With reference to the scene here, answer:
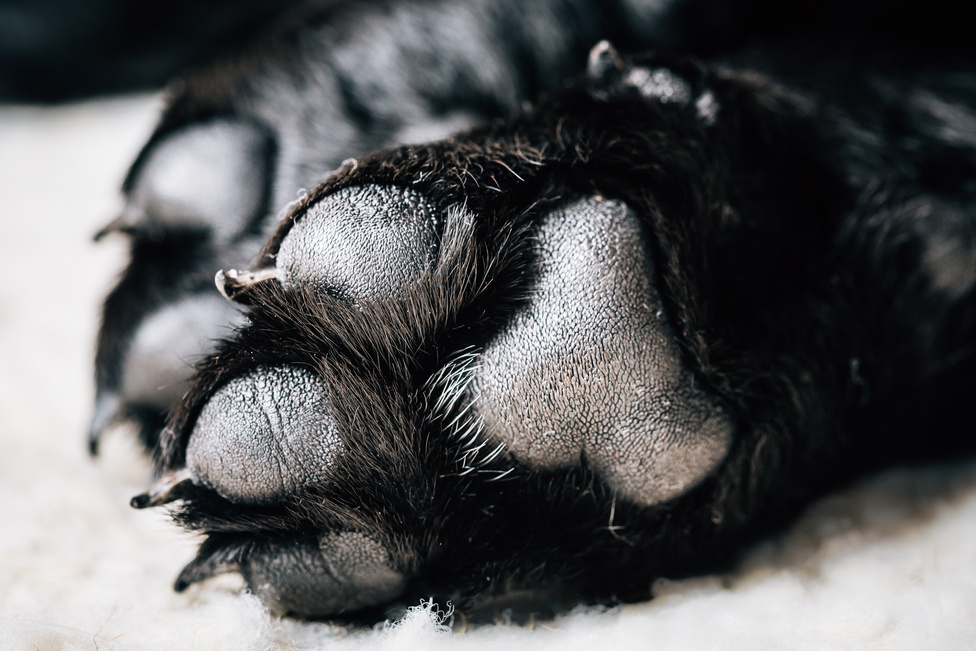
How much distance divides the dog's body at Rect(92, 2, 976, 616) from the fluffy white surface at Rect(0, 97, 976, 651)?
2cm

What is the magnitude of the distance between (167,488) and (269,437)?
0.08 meters

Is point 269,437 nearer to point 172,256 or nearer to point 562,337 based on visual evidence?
point 562,337

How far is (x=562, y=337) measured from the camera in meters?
0.44

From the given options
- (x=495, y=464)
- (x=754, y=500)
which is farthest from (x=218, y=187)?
(x=754, y=500)

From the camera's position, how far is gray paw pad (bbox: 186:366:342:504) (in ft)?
1.40

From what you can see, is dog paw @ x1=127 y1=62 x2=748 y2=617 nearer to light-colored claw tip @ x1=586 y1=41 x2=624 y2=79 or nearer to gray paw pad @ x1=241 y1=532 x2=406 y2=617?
gray paw pad @ x1=241 y1=532 x2=406 y2=617

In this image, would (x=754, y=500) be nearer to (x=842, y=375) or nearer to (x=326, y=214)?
(x=842, y=375)

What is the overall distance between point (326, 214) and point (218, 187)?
264 mm

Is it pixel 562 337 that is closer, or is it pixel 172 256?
pixel 562 337

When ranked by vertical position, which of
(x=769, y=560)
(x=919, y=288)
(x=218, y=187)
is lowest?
(x=769, y=560)

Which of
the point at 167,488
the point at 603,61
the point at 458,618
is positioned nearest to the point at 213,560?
the point at 167,488

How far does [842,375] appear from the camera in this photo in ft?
1.90

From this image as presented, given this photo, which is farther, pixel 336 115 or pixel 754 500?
pixel 336 115

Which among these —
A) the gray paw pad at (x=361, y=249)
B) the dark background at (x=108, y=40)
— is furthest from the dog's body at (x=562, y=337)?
the dark background at (x=108, y=40)
